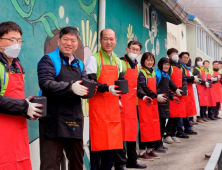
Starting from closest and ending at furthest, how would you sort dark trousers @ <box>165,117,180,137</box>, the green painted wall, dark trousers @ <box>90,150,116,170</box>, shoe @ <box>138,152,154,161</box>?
dark trousers @ <box>90,150,116,170</box>, shoe @ <box>138,152,154,161</box>, the green painted wall, dark trousers @ <box>165,117,180,137</box>

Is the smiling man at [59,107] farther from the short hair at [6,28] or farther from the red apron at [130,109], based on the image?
the red apron at [130,109]

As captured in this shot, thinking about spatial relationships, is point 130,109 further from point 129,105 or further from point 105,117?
point 105,117

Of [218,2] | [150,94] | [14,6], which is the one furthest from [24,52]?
[218,2]

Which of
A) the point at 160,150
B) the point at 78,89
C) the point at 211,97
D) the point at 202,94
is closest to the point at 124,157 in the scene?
the point at 160,150

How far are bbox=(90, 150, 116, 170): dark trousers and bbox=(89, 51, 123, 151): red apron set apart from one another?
0.13 meters

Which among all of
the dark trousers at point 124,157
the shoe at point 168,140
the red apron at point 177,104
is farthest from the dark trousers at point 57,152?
the shoe at point 168,140

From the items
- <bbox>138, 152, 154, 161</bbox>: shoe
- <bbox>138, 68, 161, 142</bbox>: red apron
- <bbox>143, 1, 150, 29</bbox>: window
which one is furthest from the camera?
<bbox>143, 1, 150, 29</bbox>: window

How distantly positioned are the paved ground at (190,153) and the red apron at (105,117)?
5.07ft

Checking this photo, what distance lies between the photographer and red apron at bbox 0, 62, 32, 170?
106 inches

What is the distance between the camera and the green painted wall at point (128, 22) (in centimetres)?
644

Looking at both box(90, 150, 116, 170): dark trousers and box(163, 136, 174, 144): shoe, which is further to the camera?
box(163, 136, 174, 144): shoe

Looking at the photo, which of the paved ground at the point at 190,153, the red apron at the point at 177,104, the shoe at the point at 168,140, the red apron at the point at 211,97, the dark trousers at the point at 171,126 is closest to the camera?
the paved ground at the point at 190,153

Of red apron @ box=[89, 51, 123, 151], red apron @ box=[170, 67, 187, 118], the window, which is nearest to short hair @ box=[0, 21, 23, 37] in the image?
red apron @ box=[89, 51, 123, 151]

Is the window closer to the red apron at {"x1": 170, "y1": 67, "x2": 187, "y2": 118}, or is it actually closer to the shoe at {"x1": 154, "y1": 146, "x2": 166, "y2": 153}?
the red apron at {"x1": 170, "y1": 67, "x2": 187, "y2": 118}
